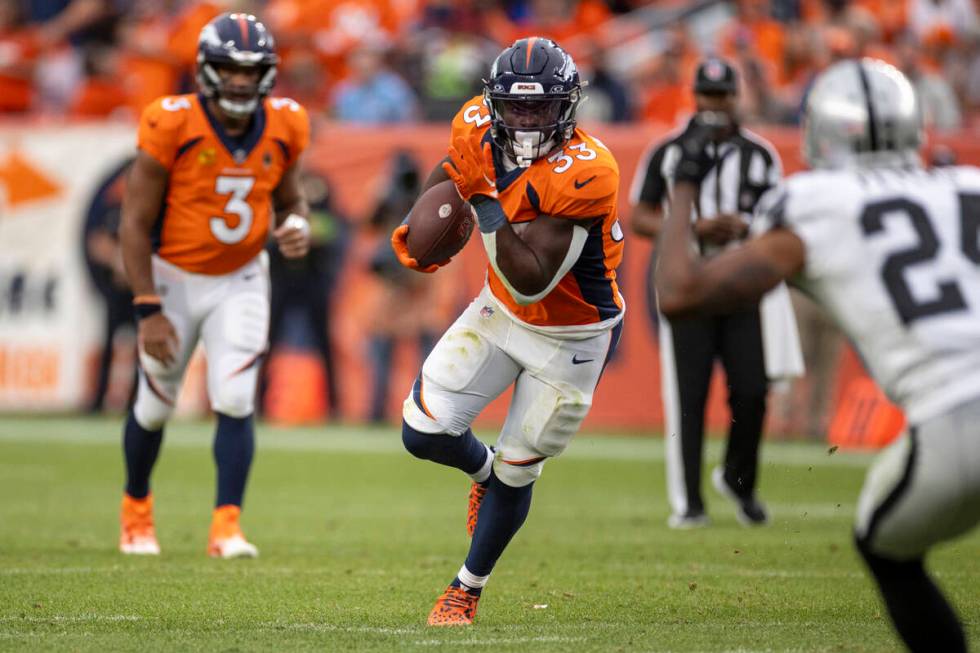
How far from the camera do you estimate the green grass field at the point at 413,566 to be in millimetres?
4676

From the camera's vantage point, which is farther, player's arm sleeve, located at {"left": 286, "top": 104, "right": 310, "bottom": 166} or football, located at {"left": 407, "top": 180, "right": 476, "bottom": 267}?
player's arm sleeve, located at {"left": 286, "top": 104, "right": 310, "bottom": 166}

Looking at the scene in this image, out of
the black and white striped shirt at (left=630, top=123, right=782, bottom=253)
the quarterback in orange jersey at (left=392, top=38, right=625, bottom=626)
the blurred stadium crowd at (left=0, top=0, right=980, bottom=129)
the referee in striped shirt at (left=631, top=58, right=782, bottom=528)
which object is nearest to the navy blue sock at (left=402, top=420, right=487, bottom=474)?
the quarterback in orange jersey at (left=392, top=38, right=625, bottom=626)

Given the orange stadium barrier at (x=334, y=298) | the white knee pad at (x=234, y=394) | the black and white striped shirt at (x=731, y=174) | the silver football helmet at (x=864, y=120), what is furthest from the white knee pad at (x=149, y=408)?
the orange stadium barrier at (x=334, y=298)

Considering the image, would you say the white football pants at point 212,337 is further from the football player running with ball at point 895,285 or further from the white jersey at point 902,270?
the white jersey at point 902,270

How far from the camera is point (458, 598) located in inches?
193

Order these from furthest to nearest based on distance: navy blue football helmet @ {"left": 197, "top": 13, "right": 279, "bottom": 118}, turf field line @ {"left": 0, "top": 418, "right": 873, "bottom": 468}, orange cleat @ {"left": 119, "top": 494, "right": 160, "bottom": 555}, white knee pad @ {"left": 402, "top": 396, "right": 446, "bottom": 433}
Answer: turf field line @ {"left": 0, "top": 418, "right": 873, "bottom": 468} → orange cleat @ {"left": 119, "top": 494, "right": 160, "bottom": 555} → navy blue football helmet @ {"left": 197, "top": 13, "right": 279, "bottom": 118} → white knee pad @ {"left": 402, "top": 396, "right": 446, "bottom": 433}

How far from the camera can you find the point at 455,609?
4.88 meters

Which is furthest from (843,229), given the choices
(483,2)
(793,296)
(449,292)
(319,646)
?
(483,2)

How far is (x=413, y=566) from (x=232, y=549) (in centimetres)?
76

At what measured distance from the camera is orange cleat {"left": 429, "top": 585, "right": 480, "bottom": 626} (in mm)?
4848

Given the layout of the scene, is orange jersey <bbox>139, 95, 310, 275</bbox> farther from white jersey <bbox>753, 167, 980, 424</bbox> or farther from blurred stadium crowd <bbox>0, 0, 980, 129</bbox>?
blurred stadium crowd <bbox>0, 0, 980, 129</bbox>

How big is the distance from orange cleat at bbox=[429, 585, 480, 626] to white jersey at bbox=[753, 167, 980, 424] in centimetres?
181

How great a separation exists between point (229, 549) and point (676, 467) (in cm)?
245

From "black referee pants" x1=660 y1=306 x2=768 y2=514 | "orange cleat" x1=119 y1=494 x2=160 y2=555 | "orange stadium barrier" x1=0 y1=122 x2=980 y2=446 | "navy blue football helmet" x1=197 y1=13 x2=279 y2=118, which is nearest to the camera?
"navy blue football helmet" x1=197 y1=13 x2=279 y2=118
